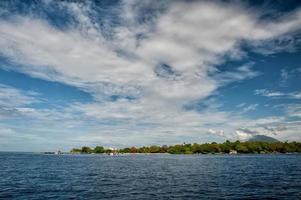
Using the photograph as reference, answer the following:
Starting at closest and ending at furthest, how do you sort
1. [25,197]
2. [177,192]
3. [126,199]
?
[126,199], [25,197], [177,192]

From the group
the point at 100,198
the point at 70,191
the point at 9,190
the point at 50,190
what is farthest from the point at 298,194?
the point at 9,190

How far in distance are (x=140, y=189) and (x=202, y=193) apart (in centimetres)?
1117

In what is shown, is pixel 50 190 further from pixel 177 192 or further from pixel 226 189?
pixel 226 189

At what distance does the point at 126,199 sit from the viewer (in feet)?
147

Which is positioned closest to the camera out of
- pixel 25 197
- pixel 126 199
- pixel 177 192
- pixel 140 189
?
pixel 126 199

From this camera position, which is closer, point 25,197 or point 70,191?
point 25,197

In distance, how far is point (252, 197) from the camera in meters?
46.9

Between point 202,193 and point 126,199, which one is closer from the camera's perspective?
point 126,199

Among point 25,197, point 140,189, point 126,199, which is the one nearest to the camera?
point 126,199

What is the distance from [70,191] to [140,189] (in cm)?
1221

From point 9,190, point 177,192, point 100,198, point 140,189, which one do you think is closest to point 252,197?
point 177,192

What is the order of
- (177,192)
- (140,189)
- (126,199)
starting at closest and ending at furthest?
1. (126,199)
2. (177,192)
3. (140,189)

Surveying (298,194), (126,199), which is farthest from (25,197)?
(298,194)

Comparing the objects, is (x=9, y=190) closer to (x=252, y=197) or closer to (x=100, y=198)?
(x=100, y=198)
